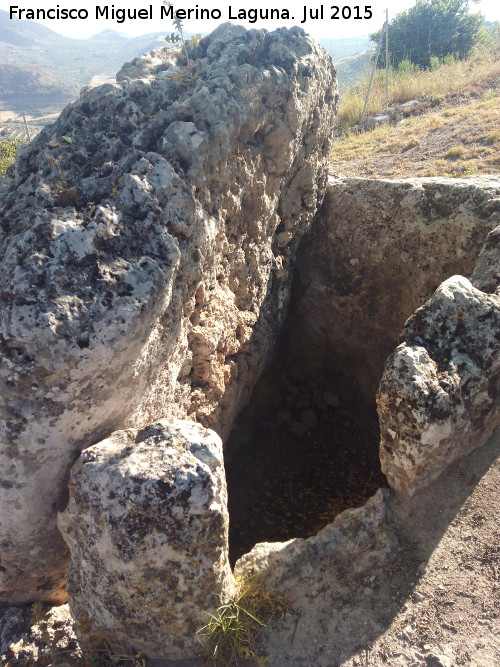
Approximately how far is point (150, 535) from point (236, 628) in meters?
0.66

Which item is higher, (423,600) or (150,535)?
(150,535)

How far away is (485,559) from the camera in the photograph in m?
2.50

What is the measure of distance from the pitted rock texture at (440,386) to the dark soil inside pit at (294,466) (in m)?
1.60

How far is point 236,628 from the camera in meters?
2.31

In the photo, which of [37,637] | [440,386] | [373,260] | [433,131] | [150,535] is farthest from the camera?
[433,131]

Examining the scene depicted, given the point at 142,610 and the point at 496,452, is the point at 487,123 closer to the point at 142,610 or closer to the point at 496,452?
the point at 496,452

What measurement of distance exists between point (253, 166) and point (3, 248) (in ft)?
5.52

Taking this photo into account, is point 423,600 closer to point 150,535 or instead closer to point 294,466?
point 150,535

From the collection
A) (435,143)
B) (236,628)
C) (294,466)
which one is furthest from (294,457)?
(435,143)

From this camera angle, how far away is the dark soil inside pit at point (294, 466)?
4123 mm

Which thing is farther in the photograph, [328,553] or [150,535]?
[328,553]

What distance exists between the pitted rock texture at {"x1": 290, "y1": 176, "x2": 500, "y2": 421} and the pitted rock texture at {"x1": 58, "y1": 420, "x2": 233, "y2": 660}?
2445 millimetres

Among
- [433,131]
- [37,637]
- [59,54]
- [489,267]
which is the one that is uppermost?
[59,54]

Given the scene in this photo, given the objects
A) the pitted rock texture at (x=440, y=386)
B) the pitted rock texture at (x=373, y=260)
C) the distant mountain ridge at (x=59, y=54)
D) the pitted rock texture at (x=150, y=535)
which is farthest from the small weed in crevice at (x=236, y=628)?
the distant mountain ridge at (x=59, y=54)
